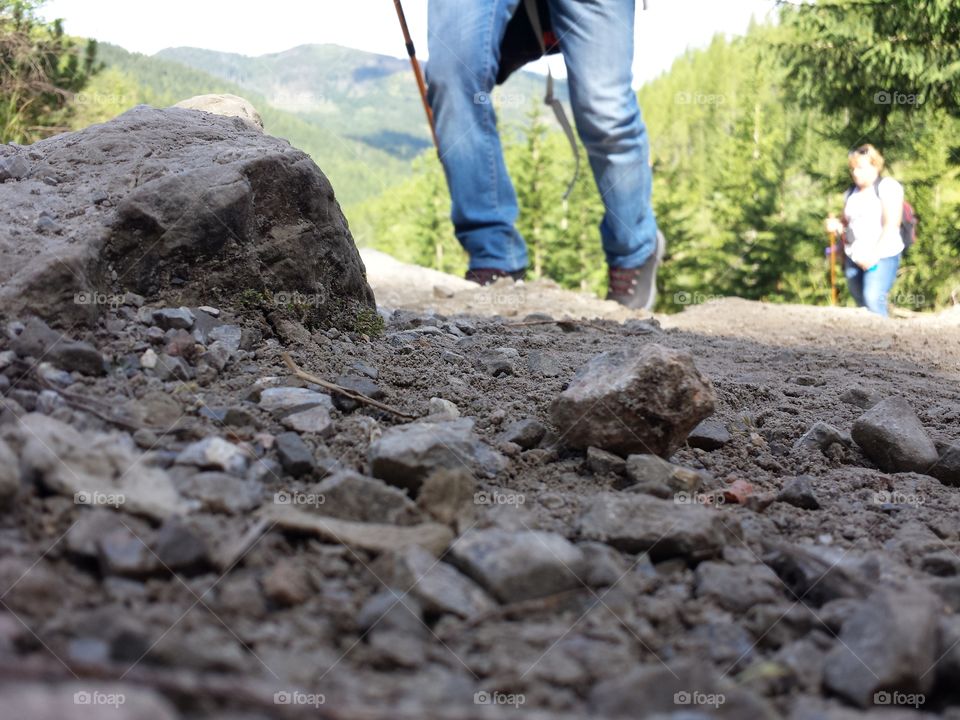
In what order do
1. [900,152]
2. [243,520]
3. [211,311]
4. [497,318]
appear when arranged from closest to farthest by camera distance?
[243,520] → [211,311] → [497,318] → [900,152]

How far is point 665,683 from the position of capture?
120cm

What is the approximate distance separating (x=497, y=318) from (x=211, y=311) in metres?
1.98

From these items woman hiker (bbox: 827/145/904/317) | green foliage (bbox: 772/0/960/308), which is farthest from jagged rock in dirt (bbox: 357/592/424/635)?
green foliage (bbox: 772/0/960/308)

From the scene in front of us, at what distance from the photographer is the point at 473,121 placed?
17.9 feet

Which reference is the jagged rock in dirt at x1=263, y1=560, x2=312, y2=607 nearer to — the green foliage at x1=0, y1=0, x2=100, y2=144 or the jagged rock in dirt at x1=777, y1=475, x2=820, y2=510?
the jagged rock in dirt at x1=777, y1=475, x2=820, y2=510

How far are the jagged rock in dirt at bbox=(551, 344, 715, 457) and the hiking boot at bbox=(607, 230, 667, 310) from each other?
4078mm

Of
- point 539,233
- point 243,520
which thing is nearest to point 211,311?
point 243,520

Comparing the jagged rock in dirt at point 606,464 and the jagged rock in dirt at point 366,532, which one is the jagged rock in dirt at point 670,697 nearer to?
the jagged rock in dirt at point 366,532

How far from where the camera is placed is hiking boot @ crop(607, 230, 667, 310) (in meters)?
6.40

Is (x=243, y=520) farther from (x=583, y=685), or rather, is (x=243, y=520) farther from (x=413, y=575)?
(x=583, y=685)

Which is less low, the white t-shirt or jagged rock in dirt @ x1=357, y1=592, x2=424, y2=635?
jagged rock in dirt @ x1=357, y1=592, x2=424, y2=635

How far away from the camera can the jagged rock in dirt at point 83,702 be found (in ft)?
3.07

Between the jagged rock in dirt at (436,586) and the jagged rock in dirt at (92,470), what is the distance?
44 cm

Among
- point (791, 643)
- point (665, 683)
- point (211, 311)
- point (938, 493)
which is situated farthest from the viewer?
point (211, 311)
